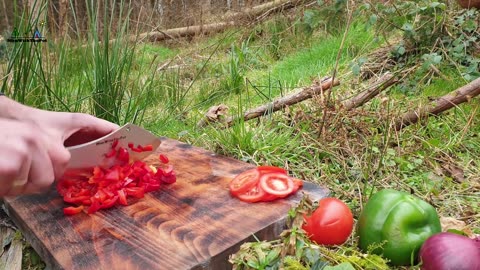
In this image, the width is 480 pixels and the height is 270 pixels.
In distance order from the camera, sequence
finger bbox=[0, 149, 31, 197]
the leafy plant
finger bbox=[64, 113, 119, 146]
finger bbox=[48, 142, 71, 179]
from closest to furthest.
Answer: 1. finger bbox=[0, 149, 31, 197]
2. finger bbox=[48, 142, 71, 179]
3. finger bbox=[64, 113, 119, 146]
4. the leafy plant

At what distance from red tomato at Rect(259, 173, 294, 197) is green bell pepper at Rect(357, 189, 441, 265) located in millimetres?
321

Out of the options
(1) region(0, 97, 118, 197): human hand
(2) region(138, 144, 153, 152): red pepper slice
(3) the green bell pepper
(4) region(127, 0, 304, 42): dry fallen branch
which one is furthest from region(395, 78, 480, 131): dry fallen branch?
(4) region(127, 0, 304, 42): dry fallen branch

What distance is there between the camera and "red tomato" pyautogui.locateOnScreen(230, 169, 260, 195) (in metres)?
1.73

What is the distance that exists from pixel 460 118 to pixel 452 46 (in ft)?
3.45

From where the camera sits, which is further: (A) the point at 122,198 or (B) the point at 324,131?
(B) the point at 324,131

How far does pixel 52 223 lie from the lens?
5.24 feet

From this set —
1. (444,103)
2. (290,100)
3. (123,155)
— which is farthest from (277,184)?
(444,103)

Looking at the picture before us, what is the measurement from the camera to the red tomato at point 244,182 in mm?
1733

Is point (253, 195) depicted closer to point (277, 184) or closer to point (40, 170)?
point (277, 184)

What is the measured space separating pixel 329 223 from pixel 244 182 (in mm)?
377

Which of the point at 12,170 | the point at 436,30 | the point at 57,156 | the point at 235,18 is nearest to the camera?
the point at 12,170

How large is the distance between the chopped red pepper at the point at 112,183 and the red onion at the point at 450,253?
0.97 metres

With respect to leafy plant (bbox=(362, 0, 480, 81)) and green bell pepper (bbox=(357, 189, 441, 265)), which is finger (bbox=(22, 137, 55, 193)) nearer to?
green bell pepper (bbox=(357, 189, 441, 265))

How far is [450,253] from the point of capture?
4.23ft
